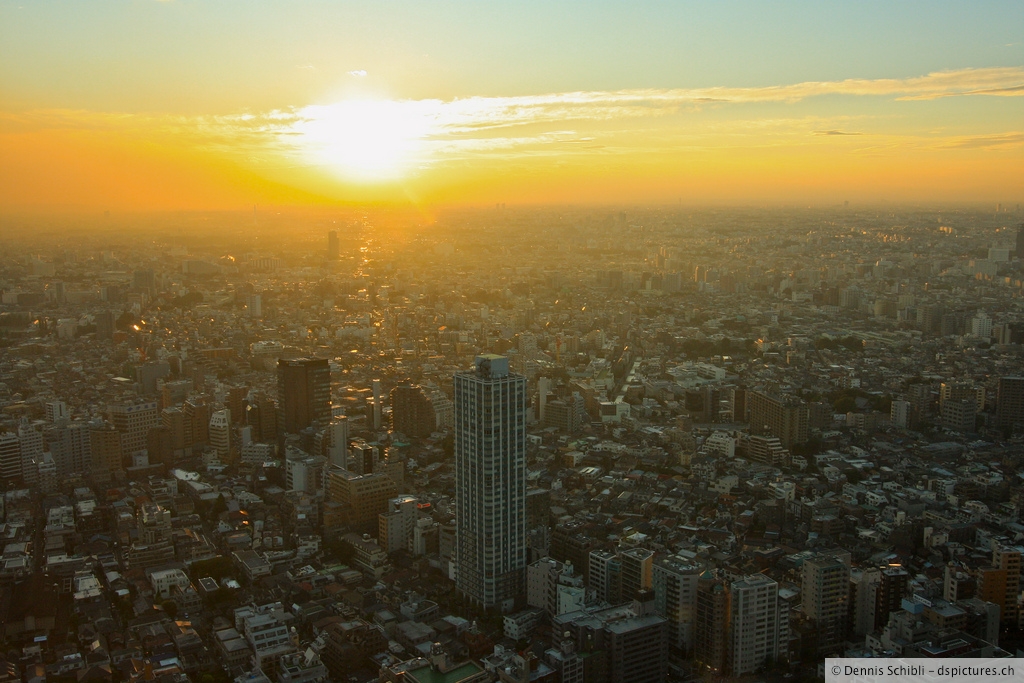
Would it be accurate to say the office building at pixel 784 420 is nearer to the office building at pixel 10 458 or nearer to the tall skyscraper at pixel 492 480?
the tall skyscraper at pixel 492 480

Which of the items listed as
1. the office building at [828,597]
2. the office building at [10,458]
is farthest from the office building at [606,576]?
the office building at [10,458]

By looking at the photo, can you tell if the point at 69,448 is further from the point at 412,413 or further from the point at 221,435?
the point at 412,413

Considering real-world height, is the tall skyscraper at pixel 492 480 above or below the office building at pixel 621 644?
above

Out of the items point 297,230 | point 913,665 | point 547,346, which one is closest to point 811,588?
point 913,665

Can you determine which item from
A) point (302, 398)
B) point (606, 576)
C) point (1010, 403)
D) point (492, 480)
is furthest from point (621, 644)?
point (1010, 403)

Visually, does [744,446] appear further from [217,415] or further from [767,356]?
[217,415]

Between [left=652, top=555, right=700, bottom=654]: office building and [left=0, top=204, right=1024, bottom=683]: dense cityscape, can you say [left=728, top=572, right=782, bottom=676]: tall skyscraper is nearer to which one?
[left=0, top=204, right=1024, bottom=683]: dense cityscape
